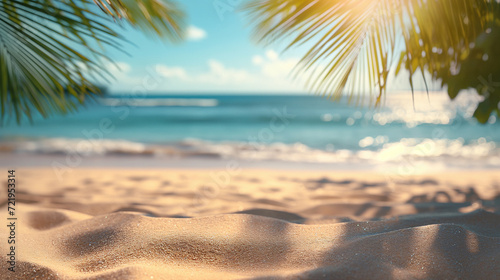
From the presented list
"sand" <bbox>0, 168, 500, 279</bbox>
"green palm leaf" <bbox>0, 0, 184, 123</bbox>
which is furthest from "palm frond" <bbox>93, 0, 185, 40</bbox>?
"sand" <bbox>0, 168, 500, 279</bbox>

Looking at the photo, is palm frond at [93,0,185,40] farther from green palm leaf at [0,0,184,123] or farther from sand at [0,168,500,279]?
sand at [0,168,500,279]

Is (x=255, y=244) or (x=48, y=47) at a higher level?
(x=48, y=47)

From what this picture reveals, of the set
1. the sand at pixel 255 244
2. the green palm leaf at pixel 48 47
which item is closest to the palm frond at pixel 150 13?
the green palm leaf at pixel 48 47

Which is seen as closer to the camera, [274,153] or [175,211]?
[175,211]

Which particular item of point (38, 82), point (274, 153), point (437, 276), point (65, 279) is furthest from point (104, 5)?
point (274, 153)

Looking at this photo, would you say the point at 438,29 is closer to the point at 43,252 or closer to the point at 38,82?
the point at 38,82

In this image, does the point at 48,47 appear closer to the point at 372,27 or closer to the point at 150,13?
the point at 150,13

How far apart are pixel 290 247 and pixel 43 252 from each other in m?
1.20

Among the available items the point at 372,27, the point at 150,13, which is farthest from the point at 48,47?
the point at 372,27

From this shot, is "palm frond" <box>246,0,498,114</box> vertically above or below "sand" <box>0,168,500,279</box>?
above

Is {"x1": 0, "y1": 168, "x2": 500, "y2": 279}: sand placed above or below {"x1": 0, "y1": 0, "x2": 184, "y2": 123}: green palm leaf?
below

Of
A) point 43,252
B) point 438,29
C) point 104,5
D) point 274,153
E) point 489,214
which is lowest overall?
point 274,153

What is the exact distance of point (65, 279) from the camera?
134cm

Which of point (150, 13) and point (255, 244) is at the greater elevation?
point (150, 13)
